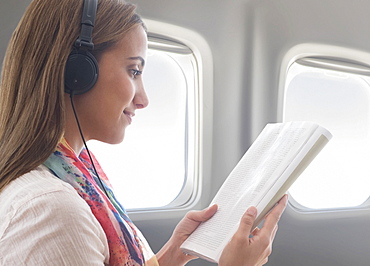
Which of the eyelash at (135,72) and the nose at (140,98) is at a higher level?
the eyelash at (135,72)

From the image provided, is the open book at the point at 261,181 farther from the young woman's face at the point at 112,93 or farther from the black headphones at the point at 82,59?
the black headphones at the point at 82,59

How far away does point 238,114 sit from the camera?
2.10m

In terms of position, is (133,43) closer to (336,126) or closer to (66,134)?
(66,134)

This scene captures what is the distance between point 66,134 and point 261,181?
44cm

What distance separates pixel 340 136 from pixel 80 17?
2.23 metres

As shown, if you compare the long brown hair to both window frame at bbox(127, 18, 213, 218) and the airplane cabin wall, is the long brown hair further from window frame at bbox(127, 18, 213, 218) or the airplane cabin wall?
window frame at bbox(127, 18, 213, 218)

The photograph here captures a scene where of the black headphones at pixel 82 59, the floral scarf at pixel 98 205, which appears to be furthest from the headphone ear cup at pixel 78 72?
the floral scarf at pixel 98 205

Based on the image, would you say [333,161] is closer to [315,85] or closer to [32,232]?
[315,85]

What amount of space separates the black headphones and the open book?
446mm

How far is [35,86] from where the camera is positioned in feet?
2.73

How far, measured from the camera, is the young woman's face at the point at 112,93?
3.07ft

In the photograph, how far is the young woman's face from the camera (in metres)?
0.93

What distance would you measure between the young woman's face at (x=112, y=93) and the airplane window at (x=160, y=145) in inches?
41.4

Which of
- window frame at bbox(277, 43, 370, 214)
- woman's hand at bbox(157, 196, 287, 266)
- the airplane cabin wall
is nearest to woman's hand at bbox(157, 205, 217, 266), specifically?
woman's hand at bbox(157, 196, 287, 266)
